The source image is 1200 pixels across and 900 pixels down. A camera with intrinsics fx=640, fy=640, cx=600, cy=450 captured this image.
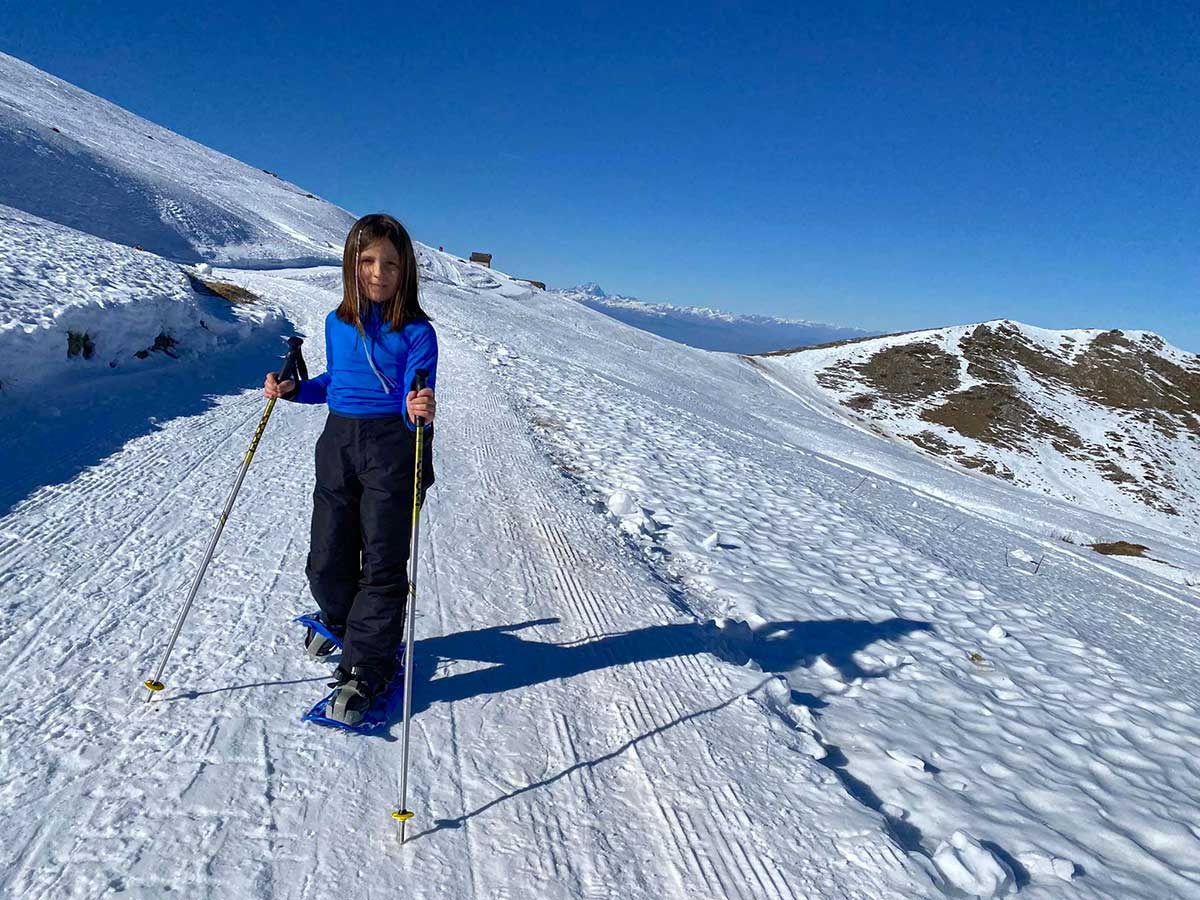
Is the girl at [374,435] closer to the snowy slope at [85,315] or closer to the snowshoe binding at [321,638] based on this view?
the snowshoe binding at [321,638]

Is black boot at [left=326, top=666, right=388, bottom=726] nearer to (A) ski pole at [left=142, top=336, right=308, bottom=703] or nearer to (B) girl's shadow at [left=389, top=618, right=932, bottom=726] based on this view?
(B) girl's shadow at [left=389, top=618, right=932, bottom=726]

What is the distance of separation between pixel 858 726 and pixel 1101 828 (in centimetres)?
131

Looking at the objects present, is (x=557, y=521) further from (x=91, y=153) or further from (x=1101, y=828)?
(x=91, y=153)

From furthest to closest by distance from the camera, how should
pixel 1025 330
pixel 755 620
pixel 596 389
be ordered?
pixel 1025 330, pixel 596 389, pixel 755 620

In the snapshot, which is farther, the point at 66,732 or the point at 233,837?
the point at 66,732

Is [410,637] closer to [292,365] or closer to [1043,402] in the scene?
[292,365]

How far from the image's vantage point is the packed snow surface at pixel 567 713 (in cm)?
243

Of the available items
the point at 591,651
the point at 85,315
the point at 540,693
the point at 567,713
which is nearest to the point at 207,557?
the point at 540,693

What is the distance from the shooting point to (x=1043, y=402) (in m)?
51.0

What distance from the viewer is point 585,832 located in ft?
8.75

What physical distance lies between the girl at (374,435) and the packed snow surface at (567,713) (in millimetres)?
452

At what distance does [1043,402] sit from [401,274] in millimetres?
60083

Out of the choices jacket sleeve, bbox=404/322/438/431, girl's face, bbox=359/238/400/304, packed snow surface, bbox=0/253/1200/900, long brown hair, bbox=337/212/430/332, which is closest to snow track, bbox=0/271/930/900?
packed snow surface, bbox=0/253/1200/900

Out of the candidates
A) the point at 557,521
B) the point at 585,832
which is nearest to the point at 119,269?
the point at 557,521
